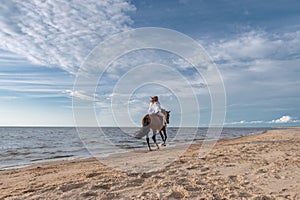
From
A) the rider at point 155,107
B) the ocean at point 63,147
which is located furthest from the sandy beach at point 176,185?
the ocean at point 63,147

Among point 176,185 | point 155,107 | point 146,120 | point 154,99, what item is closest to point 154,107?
point 155,107

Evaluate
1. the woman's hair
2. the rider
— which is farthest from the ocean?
the woman's hair

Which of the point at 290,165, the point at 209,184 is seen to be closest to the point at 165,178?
the point at 209,184

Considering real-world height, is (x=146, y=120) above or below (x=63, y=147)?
above

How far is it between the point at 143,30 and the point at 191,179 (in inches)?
295

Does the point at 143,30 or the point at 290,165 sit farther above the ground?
the point at 143,30

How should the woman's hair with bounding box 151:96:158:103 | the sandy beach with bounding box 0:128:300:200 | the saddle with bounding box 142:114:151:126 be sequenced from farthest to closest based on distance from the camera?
the woman's hair with bounding box 151:96:158:103 → the saddle with bounding box 142:114:151:126 → the sandy beach with bounding box 0:128:300:200

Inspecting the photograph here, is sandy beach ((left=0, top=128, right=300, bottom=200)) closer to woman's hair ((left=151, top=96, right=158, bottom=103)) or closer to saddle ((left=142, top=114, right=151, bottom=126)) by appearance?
saddle ((left=142, top=114, right=151, bottom=126))

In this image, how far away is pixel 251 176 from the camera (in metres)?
6.44

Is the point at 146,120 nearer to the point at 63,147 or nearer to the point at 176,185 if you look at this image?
the point at 176,185

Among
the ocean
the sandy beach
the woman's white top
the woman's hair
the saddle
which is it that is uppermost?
the woman's hair

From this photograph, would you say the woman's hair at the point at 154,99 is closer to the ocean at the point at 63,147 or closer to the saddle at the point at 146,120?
the saddle at the point at 146,120

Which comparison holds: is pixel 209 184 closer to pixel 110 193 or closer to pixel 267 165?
pixel 110 193

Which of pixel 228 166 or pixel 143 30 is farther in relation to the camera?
pixel 143 30
